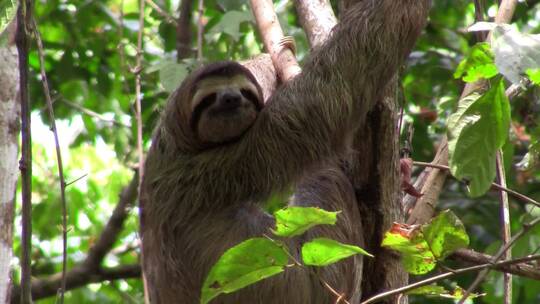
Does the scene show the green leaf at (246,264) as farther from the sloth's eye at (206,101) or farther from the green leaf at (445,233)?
the sloth's eye at (206,101)

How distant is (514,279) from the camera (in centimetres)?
800

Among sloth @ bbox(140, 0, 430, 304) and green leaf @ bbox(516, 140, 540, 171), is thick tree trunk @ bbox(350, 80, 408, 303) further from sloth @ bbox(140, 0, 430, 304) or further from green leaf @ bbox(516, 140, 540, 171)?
green leaf @ bbox(516, 140, 540, 171)

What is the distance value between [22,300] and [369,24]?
3.34m

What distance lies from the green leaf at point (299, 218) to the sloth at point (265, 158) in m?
2.11

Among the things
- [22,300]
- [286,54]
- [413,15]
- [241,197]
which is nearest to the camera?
[22,300]

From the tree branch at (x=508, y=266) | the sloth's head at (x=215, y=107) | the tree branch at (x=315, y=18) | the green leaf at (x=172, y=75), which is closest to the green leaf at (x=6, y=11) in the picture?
the sloth's head at (x=215, y=107)

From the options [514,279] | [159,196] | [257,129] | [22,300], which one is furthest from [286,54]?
[22,300]

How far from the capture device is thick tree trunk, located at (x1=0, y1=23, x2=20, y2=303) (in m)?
6.05

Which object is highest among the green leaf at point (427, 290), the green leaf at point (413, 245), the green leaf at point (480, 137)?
the green leaf at point (480, 137)

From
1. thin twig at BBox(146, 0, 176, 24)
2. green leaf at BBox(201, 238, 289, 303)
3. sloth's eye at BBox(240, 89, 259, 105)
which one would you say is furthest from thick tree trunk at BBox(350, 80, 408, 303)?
thin twig at BBox(146, 0, 176, 24)

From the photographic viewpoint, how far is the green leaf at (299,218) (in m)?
4.21

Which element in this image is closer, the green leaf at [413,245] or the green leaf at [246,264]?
the green leaf at [246,264]

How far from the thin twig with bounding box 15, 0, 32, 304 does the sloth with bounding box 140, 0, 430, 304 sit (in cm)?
218

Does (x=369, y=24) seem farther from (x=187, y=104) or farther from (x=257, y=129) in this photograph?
(x=187, y=104)
